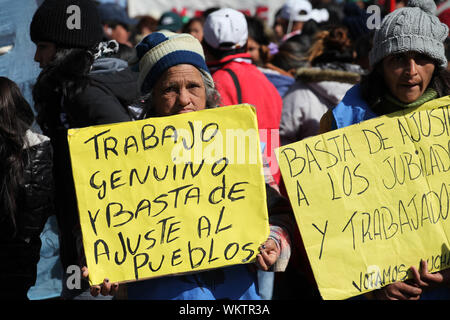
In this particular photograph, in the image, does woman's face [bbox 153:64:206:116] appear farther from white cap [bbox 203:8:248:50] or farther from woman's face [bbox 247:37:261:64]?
woman's face [bbox 247:37:261:64]

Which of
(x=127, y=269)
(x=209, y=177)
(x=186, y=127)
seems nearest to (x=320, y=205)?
(x=209, y=177)

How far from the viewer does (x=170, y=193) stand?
245 centimetres

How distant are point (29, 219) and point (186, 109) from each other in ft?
2.94

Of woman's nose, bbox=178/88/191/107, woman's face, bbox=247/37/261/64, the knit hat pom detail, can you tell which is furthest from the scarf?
woman's face, bbox=247/37/261/64

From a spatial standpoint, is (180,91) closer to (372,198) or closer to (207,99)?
(207,99)

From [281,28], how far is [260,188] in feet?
20.3

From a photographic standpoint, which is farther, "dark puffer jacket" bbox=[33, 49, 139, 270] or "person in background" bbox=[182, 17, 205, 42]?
"person in background" bbox=[182, 17, 205, 42]

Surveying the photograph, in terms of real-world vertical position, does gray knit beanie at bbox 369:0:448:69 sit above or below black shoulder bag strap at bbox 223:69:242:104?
above

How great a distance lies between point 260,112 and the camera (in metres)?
4.06

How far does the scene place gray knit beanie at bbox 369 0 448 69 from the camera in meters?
2.57

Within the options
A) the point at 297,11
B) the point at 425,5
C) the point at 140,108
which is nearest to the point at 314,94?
the point at 425,5

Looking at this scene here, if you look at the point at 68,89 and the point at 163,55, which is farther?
the point at 68,89

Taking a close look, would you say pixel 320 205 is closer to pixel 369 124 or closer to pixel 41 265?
pixel 369 124

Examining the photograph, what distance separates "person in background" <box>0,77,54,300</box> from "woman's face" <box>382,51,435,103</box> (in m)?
1.56
